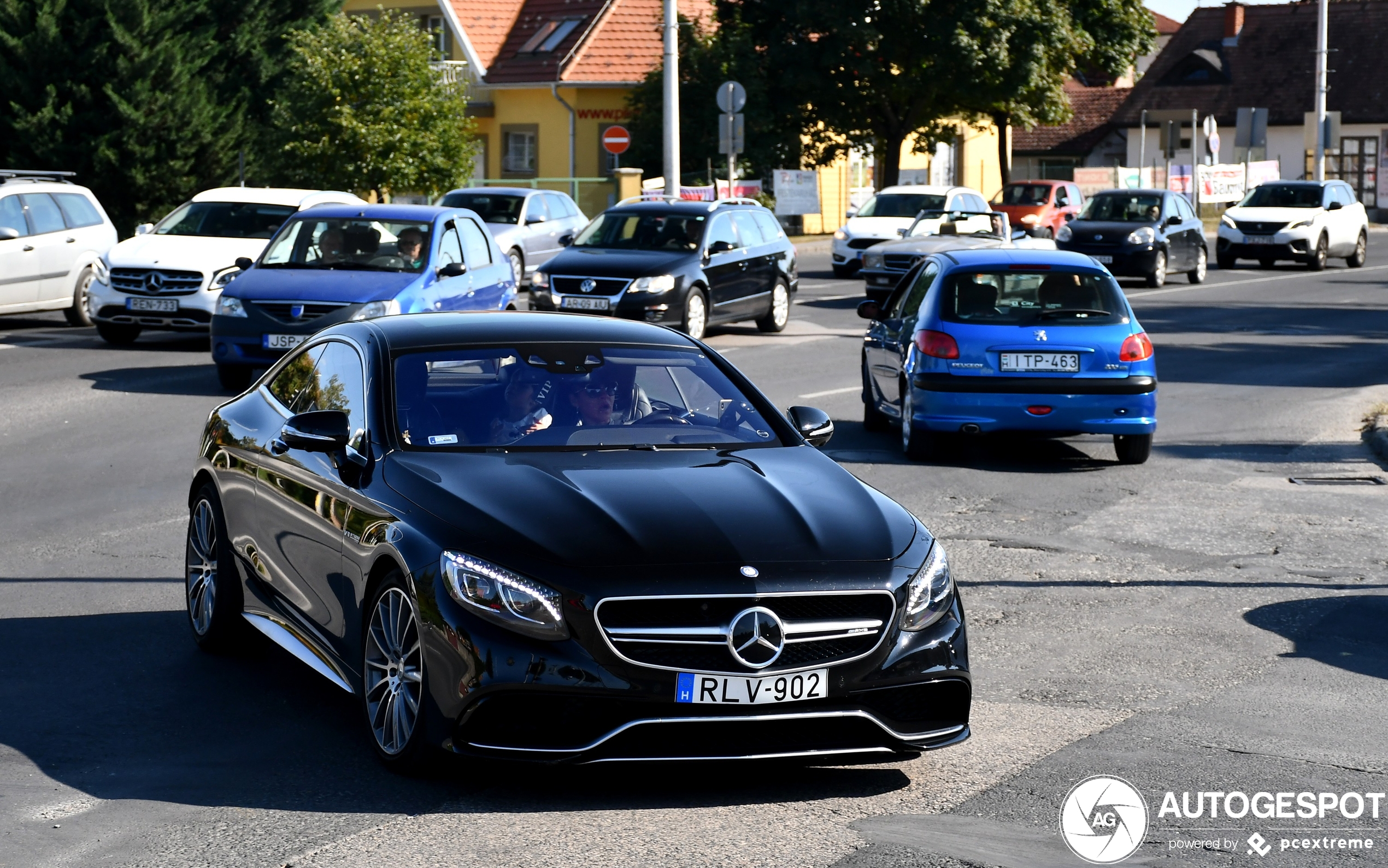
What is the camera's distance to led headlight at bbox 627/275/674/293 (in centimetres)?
2062

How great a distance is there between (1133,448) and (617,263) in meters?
9.12

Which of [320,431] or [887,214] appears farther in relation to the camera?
[887,214]

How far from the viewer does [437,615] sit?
5.41 m

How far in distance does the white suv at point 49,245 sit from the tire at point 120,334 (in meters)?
0.88

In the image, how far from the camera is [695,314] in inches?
832

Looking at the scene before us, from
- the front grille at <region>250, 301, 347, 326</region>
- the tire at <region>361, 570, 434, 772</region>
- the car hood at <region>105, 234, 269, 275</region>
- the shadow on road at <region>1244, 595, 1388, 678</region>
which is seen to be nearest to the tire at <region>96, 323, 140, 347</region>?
the car hood at <region>105, 234, 269, 275</region>

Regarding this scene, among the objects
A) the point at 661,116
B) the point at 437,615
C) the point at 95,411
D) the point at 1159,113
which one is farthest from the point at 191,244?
the point at 1159,113

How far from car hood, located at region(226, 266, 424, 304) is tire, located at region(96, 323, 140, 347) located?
4.01 metres

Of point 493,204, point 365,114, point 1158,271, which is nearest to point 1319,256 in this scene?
point 1158,271

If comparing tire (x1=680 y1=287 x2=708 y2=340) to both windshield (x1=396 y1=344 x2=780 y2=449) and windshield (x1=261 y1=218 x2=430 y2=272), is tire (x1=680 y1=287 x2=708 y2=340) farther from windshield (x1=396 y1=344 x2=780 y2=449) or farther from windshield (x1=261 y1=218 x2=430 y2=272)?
windshield (x1=396 y1=344 x2=780 y2=449)

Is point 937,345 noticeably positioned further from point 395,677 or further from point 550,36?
point 550,36

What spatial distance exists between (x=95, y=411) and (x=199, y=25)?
24.5 m

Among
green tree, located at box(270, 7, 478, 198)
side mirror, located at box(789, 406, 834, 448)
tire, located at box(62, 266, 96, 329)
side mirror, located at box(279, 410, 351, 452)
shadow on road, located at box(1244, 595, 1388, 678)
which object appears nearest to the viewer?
side mirror, located at box(279, 410, 351, 452)

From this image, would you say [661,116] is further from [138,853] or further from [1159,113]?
[138,853]
